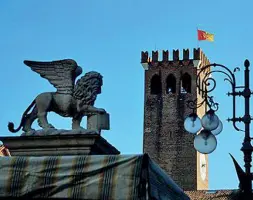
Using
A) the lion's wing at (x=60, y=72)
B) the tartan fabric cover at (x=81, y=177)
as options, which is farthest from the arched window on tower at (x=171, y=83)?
the tartan fabric cover at (x=81, y=177)

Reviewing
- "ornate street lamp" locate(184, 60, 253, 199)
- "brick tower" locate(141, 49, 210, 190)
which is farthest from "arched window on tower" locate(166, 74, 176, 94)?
"ornate street lamp" locate(184, 60, 253, 199)

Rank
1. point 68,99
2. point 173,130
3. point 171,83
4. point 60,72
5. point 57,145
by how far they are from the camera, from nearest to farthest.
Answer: point 57,145, point 68,99, point 60,72, point 173,130, point 171,83

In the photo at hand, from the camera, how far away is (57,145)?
356 inches

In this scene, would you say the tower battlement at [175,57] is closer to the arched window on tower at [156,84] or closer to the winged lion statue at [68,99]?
the arched window on tower at [156,84]

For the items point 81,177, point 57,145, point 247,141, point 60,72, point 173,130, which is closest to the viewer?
point 81,177

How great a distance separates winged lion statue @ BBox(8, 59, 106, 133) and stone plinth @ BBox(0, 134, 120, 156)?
1.25 ft

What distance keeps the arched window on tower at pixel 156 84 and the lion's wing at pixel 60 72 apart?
71784mm

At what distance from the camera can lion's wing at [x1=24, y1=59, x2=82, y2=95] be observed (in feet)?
31.8

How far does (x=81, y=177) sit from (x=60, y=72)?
244cm

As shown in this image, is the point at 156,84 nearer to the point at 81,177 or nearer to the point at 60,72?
the point at 60,72

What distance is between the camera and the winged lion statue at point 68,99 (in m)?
9.52

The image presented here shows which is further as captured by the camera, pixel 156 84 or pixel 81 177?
pixel 156 84

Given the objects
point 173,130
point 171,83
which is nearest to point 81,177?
point 173,130

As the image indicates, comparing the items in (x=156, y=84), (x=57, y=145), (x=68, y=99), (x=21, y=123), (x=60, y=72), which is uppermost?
(x=156, y=84)
